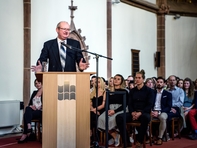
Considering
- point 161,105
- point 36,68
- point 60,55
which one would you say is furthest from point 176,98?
point 36,68

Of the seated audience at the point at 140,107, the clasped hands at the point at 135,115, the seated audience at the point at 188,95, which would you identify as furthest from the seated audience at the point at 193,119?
the clasped hands at the point at 135,115

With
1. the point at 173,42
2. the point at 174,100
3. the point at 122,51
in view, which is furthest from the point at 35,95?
the point at 173,42

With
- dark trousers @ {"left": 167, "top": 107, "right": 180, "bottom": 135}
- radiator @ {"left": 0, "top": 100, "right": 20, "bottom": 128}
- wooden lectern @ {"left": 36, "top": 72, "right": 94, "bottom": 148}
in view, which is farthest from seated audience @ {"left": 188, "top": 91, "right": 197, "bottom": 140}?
wooden lectern @ {"left": 36, "top": 72, "right": 94, "bottom": 148}

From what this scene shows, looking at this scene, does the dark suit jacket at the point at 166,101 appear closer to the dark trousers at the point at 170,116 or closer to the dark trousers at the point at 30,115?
the dark trousers at the point at 170,116

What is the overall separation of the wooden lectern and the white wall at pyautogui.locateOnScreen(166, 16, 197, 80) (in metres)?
10.6

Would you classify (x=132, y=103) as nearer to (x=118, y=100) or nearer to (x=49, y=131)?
(x=118, y=100)

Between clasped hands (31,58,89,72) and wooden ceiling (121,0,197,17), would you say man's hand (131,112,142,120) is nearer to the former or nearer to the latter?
clasped hands (31,58,89,72)

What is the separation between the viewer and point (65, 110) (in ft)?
11.7

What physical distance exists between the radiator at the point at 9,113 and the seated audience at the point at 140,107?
9.36 ft

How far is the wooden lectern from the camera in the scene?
3541 mm

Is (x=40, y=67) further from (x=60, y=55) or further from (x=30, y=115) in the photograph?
(x=30, y=115)

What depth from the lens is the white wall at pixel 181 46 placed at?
551 inches

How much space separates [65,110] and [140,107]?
2504 millimetres

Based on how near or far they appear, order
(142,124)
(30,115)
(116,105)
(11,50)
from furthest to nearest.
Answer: (11,50)
(30,115)
(116,105)
(142,124)
